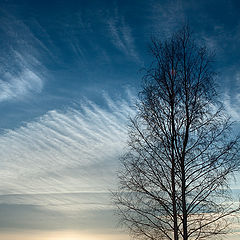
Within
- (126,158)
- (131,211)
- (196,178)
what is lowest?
(131,211)

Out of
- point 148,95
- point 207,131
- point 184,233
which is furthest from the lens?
point 148,95

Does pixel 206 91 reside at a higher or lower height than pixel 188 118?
higher

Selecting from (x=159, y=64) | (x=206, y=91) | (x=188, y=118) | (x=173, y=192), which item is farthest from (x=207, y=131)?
(x=159, y=64)

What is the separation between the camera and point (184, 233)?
40.0 feet

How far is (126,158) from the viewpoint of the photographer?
1370 cm

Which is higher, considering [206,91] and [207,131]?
[206,91]

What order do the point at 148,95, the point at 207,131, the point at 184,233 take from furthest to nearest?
the point at 148,95 → the point at 207,131 → the point at 184,233

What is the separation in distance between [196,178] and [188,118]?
7.68ft

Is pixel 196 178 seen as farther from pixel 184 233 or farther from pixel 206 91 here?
pixel 206 91

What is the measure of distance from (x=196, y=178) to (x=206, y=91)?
11.6 feet

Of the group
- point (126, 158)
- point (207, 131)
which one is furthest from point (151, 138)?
point (207, 131)

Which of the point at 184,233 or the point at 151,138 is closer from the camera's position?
the point at 184,233

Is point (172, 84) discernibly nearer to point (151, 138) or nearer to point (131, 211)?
point (151, 138)

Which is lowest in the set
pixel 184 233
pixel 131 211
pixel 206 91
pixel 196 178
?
pixel 184 233
